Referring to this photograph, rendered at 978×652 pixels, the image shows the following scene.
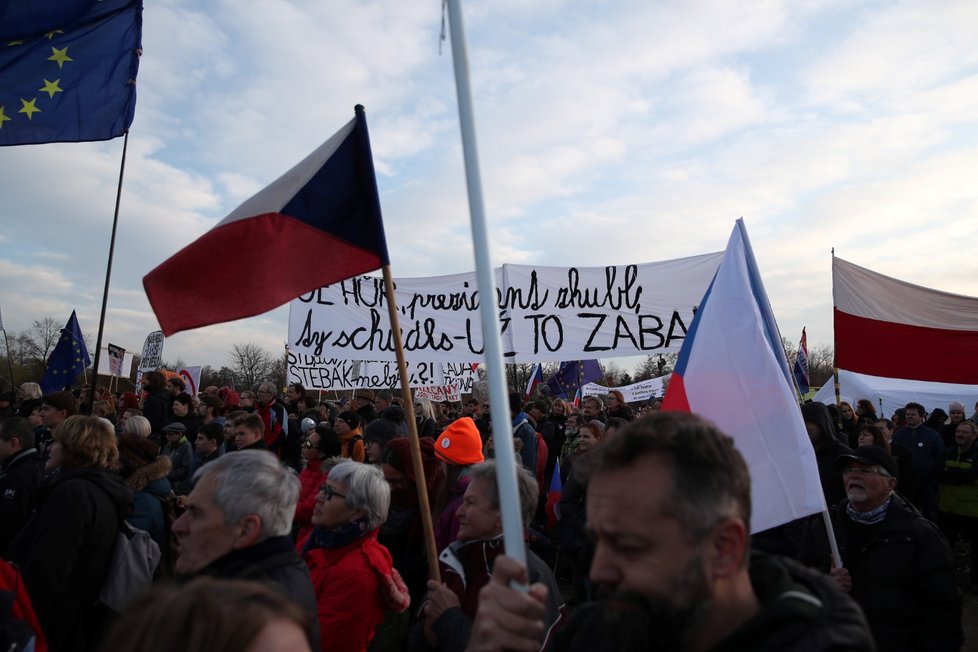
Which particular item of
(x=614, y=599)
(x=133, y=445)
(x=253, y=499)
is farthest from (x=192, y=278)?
(x=614, y=599)

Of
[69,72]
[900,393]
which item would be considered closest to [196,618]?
[69,72]

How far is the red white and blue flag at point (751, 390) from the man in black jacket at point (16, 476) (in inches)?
157

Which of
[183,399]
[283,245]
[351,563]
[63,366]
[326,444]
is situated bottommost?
[351,563]

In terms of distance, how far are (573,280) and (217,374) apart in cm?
8334

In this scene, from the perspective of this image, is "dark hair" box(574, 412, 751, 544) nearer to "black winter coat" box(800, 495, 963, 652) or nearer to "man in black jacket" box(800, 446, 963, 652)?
"man in black jacket" box(800, 446, 963, 652)

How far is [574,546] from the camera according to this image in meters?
5.27

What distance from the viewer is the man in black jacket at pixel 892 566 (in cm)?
333

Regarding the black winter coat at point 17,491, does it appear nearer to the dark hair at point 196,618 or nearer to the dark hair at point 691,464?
the dark hair at point 196,618

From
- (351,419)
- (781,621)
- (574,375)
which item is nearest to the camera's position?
(781,621)

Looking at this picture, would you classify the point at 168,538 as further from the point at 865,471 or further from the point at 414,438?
the point at 865,471

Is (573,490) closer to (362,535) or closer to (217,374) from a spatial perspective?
(362,535)

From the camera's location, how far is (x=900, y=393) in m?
22.8

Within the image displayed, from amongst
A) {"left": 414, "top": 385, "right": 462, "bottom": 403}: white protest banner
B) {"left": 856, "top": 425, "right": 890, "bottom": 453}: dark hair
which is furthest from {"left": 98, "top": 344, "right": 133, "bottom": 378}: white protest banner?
{"left": 856, "top": 425, "right": 890, "bottom": 453}: dark hair

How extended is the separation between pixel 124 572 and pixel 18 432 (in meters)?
1.66
